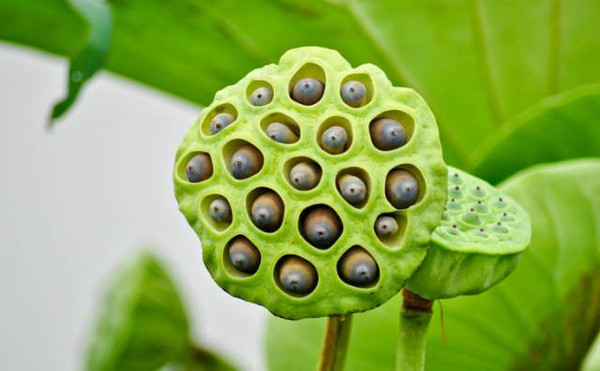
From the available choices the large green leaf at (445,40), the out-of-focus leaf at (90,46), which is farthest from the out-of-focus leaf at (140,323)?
the out-of-focus leaf at (90,46)

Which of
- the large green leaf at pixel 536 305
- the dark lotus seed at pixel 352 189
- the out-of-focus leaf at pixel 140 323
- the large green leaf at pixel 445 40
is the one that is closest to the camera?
the dark lotus seed at pixel 352 189

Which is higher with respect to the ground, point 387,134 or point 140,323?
point 387,134

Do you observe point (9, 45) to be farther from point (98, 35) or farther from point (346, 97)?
point (346, 97)

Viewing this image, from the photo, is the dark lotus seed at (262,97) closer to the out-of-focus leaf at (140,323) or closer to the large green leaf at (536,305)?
the large green leaf at (536,305)

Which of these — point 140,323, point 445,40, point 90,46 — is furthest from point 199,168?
point 140,323

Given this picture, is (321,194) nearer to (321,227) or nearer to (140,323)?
(321,227)

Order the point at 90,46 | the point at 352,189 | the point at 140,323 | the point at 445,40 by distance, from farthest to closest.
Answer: the point at 140,323, the point at 445,40, the point at 90,46, the point at 352,189

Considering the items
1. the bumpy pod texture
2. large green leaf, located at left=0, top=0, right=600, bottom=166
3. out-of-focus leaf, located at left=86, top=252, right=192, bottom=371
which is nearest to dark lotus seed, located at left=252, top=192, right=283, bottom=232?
the bumpy pod texture
